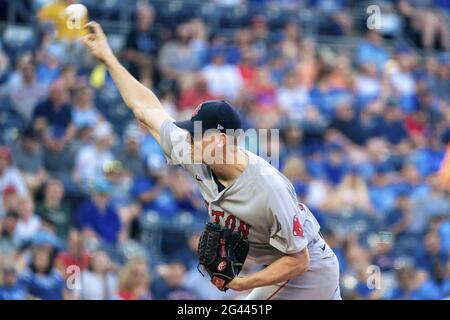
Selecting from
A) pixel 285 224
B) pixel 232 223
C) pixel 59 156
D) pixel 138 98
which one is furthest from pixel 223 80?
pixel 285 224

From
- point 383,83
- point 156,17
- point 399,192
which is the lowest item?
point 399,192

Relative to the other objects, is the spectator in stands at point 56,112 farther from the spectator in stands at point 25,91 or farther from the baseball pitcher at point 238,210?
the baseball pitcher at point 238,210

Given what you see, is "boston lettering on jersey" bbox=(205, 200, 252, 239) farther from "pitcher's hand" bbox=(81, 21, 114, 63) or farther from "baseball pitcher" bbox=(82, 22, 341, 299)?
"pitcher's hand" bbox=(81, 21, 114, 63)

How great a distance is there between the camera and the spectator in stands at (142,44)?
12.7 meters

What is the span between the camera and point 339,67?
14250 mm

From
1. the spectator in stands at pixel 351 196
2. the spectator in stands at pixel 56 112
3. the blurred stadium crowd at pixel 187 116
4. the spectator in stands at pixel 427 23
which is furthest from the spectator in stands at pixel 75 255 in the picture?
the spectator in stands at pixel 427 23

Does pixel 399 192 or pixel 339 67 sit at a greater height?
pixel 339 67

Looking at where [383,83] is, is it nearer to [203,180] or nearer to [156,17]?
[156,17]

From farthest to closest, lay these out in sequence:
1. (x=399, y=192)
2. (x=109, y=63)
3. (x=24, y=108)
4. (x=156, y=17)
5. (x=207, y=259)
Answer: (x=156, y=17) < (x=399, y=192) < (x=24, y=108) < (x=109, y=63) < (x=207, y=259)

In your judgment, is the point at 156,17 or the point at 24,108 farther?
the point at 156,17

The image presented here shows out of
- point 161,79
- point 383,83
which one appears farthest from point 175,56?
point 383,83

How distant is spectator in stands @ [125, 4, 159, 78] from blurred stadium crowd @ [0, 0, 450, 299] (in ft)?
0.06

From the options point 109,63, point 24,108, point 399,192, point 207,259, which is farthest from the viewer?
point 399,192
